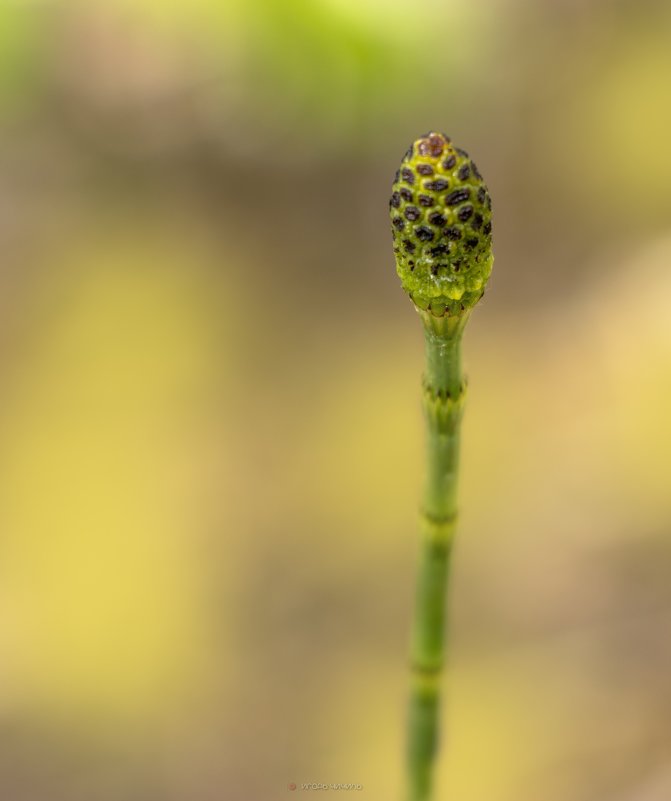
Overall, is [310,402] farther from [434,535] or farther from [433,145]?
[433,145]

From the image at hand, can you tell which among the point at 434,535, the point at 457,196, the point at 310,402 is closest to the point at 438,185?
the point at 457,196

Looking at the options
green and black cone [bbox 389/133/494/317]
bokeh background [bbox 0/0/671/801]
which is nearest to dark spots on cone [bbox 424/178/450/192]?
green and black cone [bbox 389/133/494/317]

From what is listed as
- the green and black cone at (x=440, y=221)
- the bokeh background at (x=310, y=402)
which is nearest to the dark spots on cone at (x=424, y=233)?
the green and black cone at (x=440, y=221)

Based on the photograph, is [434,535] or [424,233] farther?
[434,535]

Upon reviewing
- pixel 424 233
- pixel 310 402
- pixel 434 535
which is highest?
pixel 310 402

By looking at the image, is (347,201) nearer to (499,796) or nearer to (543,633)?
(543,633)

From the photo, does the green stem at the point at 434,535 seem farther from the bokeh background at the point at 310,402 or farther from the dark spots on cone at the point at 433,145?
the bokeh background at the point at 310,402

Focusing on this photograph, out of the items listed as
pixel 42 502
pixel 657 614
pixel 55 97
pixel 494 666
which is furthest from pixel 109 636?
pixel 55 97
